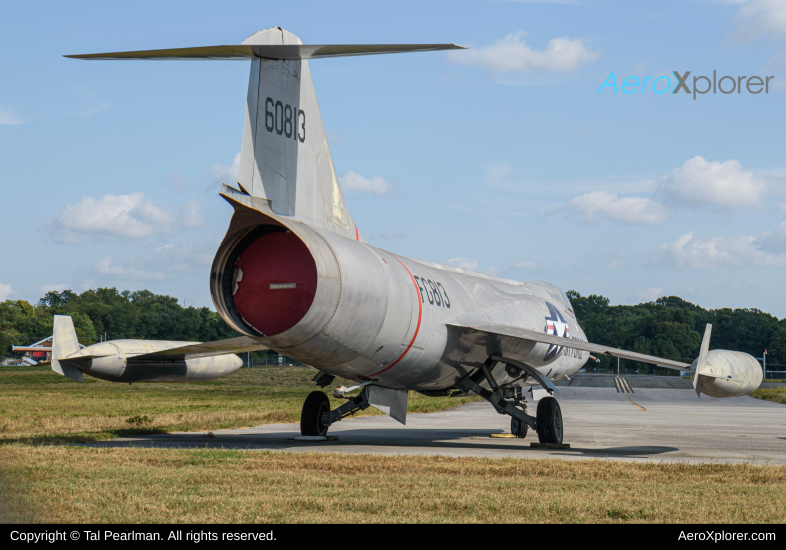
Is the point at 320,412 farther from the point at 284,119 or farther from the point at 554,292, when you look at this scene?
the point at 554,292

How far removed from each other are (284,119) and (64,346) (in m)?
6.77

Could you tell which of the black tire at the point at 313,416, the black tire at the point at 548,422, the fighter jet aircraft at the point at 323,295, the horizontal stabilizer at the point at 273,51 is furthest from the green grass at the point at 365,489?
the horizontal stabilizer at the point at 273,51

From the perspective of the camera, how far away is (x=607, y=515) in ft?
21.3

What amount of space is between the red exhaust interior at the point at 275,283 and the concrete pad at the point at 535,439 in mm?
3012

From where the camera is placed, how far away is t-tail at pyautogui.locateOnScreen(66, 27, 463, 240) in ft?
31.8

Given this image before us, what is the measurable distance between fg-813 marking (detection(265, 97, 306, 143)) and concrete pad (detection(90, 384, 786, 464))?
15.9 ft

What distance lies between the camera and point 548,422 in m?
13.8

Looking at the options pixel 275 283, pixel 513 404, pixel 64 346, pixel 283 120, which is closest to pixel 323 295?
pixel 275 283

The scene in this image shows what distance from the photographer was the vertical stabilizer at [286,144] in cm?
992

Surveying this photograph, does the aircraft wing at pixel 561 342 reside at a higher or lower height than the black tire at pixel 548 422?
higher

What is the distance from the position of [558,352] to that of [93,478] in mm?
10937

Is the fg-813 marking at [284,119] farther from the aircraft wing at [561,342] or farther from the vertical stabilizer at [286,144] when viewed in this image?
the aircraft wing at [561,342]

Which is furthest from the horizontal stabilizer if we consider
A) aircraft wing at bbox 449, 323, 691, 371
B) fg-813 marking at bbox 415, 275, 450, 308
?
aircraft wing at bbox 449, 323, 691, 371
